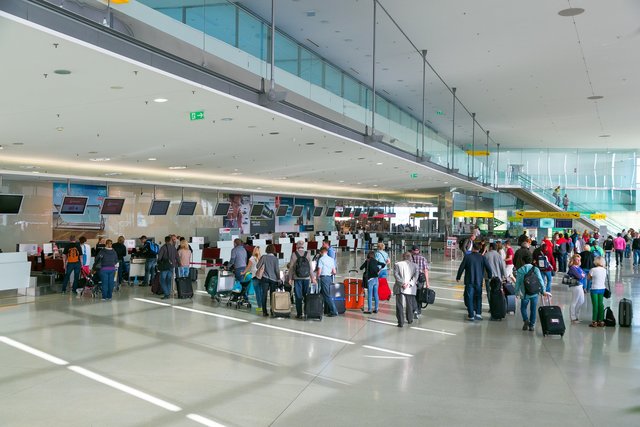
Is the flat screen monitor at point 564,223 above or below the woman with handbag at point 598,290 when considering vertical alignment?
above

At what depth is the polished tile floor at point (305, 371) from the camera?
6062mm

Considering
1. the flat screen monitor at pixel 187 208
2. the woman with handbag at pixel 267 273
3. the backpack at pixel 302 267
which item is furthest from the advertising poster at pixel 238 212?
the backpack at pixel 302 267

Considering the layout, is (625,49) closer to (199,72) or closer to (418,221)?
(199,72)

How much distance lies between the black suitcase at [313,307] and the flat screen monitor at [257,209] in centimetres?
2020

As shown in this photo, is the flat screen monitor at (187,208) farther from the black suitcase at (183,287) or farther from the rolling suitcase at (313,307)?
the rolling suitcase at (313,307)

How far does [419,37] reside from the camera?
49.8 feet

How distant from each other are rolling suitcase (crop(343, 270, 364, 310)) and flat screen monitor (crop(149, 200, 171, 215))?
44.5 feet

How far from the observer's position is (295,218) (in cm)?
3753

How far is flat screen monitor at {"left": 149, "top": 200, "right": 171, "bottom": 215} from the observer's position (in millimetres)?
24513

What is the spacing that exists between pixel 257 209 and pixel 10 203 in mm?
14694

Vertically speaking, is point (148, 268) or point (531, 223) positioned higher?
point (531, 223)

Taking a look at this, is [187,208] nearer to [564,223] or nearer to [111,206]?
[111,206]

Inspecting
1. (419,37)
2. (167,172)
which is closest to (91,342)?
(419,37)

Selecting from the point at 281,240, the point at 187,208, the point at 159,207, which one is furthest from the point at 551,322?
the point at 187,208
